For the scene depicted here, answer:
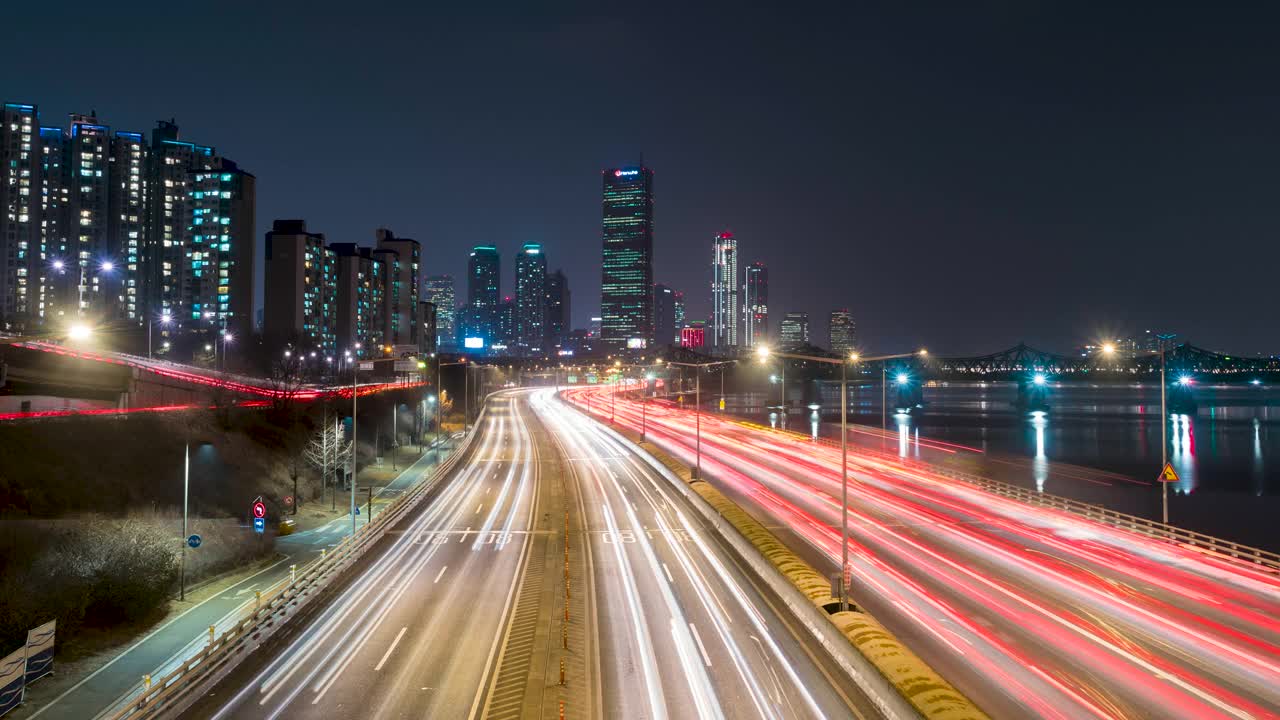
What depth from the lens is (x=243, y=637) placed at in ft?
68.7

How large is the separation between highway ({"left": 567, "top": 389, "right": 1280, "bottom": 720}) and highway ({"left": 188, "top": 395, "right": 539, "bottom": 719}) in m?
12.6

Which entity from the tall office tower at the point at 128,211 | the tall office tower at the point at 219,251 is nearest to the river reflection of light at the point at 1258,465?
the tall office tower at the point at 219,251

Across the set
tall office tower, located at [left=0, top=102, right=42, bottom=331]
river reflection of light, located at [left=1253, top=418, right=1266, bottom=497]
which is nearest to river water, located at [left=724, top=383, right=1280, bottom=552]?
river reflection of light, located at [left=1253, top=418, right=1266, bottom=497]

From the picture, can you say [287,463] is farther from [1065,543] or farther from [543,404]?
[543,404]

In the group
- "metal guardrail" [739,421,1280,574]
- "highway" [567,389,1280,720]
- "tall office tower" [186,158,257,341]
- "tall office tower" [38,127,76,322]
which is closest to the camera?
"highway" [567,389,1280,720]

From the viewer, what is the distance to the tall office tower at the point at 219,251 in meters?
181

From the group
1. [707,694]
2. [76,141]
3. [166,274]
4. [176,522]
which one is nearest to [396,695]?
[707,694]

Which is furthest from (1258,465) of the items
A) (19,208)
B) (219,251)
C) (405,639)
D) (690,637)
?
(19,208)

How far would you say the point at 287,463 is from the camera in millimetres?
57906

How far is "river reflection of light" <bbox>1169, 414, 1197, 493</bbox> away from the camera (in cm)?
8356

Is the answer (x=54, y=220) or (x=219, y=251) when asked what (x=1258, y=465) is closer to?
(x=219, y=251)

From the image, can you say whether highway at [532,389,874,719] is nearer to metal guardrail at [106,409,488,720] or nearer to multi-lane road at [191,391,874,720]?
multi-lane road at [191,391,874,720]

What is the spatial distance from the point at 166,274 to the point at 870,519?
7998 inches

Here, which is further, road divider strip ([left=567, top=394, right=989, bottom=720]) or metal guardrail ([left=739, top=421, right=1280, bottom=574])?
metal guardrail ([left=739, top=421, right=1280, bottom=574])
